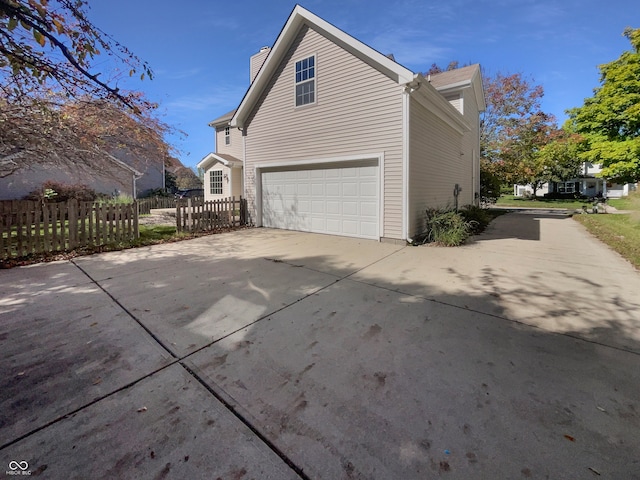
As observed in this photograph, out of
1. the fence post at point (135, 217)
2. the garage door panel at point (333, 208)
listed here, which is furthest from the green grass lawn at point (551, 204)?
the fence post at point (135, 217)

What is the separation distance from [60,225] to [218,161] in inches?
443

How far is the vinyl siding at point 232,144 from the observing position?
18578mm

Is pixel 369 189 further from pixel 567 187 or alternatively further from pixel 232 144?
pixel 567 187

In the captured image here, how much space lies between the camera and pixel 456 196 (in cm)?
1241

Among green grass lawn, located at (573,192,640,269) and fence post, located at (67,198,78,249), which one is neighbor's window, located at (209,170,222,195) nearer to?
fence post, located at (67,198,78,249)

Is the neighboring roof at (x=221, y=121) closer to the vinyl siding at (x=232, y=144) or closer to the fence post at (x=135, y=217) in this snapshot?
the vinyl siding at (x=232, y=144)

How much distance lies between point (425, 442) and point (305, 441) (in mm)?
707

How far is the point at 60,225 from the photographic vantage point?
6.80 m

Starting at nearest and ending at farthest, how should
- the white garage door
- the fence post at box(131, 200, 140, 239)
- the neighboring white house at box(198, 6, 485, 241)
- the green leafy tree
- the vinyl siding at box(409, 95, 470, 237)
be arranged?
the neighboring white house at box(198, 6, 485, 241)
the vinyl siding at box(409, 95, 470, 237)
the fence post at box(131, 200, 140, 239)
the white garage door
the green leafy tree

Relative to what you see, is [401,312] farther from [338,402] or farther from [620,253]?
[620,253]

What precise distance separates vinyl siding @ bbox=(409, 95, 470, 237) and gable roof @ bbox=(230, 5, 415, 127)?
955 mm

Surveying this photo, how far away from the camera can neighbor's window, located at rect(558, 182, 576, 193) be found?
4197cm

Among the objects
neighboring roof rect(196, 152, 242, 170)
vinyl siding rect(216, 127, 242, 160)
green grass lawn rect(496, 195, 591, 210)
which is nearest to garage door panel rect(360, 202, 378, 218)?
neighboring roof rect(196, 152, 242, 170)

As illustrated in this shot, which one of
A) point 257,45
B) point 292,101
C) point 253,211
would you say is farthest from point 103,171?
point 257,45
